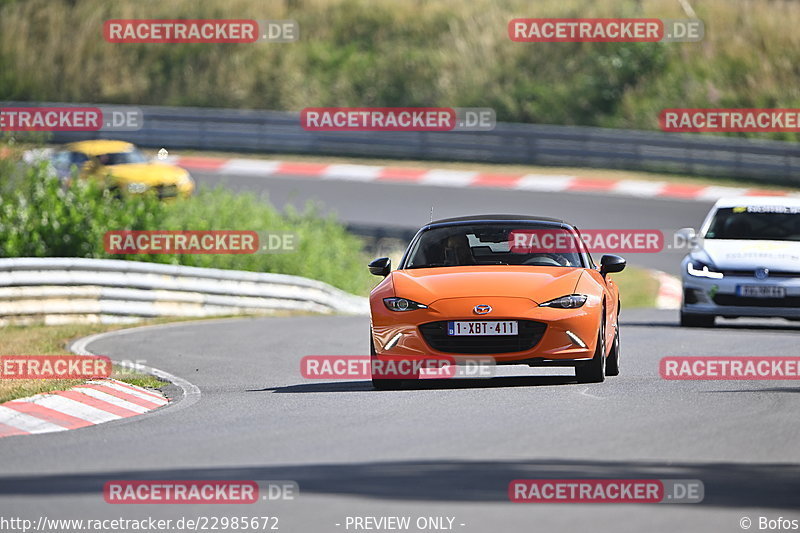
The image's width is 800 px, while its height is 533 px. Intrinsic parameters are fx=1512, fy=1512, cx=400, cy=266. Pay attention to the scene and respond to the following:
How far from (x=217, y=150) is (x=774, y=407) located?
30154mm

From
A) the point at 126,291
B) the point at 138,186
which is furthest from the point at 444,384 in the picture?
the point at 138,186

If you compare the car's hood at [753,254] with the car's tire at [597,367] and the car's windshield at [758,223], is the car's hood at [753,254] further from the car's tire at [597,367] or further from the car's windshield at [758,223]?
the car's tire at [597,367]

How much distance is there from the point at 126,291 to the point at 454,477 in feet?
43.7

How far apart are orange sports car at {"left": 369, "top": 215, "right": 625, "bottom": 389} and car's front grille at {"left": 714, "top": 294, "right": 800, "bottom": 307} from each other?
544 cm

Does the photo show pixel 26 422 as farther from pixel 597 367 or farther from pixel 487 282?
pixel 597 367

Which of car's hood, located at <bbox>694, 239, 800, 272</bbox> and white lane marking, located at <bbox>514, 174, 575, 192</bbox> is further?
white lane marking, located at <bbox>514, 174, 575, 192</bbox>

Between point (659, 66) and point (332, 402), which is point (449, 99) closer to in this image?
point (659, 66)

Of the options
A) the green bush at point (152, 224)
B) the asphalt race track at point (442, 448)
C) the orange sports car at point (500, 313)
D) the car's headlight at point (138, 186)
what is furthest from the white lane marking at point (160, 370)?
the car's headlight at point (138, 186)

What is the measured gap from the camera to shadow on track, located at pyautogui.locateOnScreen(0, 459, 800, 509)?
7.12 m

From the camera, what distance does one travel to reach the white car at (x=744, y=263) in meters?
17.3

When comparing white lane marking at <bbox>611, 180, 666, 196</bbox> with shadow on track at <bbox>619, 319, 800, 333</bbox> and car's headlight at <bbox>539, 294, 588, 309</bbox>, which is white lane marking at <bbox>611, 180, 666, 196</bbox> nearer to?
shadow on track at <bbox>619, 319, 800, 333</bbox>

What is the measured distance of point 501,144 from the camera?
36906 millimetres

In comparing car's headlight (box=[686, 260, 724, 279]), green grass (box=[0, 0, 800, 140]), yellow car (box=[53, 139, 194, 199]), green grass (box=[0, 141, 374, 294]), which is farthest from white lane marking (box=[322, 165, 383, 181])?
car's headlight (box=[686, 260, 724, 279])

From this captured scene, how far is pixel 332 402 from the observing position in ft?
36.0
